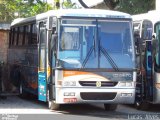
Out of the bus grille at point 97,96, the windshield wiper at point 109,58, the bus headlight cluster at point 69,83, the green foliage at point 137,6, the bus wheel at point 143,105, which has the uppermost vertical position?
the green foliage at point 137,6

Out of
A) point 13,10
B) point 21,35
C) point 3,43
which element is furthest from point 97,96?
point 13,10

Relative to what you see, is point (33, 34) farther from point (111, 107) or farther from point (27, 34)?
point (111, 107)

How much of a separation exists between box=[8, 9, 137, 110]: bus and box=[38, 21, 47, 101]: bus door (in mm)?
110

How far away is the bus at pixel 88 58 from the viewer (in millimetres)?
15484

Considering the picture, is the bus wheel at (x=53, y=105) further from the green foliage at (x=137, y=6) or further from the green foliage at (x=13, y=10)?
the green foliage at (x=13, y=10)

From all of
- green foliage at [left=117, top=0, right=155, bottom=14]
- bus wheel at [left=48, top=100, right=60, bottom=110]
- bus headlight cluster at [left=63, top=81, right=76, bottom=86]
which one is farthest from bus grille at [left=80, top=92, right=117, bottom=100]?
green foliage at [left=117, top=0, right=155, bottom=14]

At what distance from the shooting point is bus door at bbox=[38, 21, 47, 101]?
55.6 feet

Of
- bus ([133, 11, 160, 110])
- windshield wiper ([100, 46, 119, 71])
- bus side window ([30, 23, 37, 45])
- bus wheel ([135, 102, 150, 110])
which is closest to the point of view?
windshield wiper ([100, 46, 119, 71])

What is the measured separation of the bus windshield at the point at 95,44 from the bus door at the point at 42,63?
58.8 inches

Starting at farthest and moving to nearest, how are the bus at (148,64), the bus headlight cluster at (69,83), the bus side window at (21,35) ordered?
the bus side window at (21,35), the bus at (148,64), the bus headlight cluster at (69,83)

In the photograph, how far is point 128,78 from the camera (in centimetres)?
1586

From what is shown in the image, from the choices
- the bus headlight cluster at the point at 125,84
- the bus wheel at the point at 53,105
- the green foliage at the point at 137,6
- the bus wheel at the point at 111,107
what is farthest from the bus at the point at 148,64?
the green foliage at the point at 137,6

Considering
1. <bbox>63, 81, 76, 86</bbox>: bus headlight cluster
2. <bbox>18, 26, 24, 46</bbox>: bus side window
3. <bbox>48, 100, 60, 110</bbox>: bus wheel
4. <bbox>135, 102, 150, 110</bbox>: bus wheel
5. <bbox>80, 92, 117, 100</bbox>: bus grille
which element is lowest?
<bbox>135, 102, 150, 110</bbox>: bus wheel

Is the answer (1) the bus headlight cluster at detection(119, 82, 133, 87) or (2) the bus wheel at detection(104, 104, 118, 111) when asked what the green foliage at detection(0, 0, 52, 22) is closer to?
(2) the bus wheel at detection(104, 104, 118, 111)
